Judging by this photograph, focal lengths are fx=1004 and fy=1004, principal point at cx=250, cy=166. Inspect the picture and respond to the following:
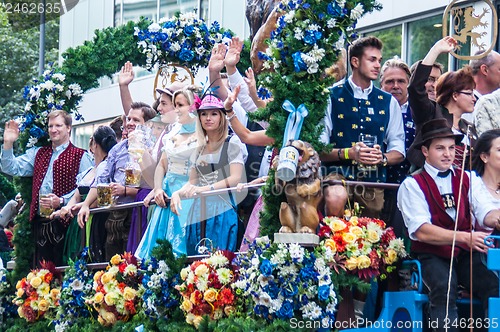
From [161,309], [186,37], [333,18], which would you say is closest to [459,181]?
[333,18]

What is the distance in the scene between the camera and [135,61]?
12.2 meters

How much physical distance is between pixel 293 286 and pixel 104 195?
11.5 ft

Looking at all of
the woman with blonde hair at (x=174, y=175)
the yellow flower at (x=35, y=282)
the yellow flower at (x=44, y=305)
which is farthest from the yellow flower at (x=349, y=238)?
the yellow flower at (x=35, y=282)

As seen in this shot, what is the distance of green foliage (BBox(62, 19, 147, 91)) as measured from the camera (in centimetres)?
1201

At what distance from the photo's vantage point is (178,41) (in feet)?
40.0

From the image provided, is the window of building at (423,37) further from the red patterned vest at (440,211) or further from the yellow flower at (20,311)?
the red patterned vest at (440,211)

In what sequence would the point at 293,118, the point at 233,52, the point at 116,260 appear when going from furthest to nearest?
the point at 116,260 → the point at 233,52 → the point at 293,118

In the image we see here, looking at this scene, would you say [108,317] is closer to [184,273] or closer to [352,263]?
[184,273]

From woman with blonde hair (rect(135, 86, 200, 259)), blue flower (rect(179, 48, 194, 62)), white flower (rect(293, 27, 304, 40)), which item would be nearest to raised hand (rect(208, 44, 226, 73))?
woman with blonde hair (rect(135, 86, 200, 259))

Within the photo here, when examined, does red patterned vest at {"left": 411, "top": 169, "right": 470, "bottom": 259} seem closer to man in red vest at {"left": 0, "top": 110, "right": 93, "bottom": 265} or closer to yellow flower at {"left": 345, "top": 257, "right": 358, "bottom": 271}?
yellow flower at {"left": 345, "top": 257, "right": 358, "bottom": 271}

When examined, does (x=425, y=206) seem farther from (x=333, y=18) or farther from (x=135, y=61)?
(x=135, y=61)

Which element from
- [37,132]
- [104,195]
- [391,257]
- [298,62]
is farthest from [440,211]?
[37,132]

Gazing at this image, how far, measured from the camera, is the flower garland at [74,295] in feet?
33.4

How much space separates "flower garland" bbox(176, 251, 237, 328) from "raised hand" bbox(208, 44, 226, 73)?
2104 millimetres
